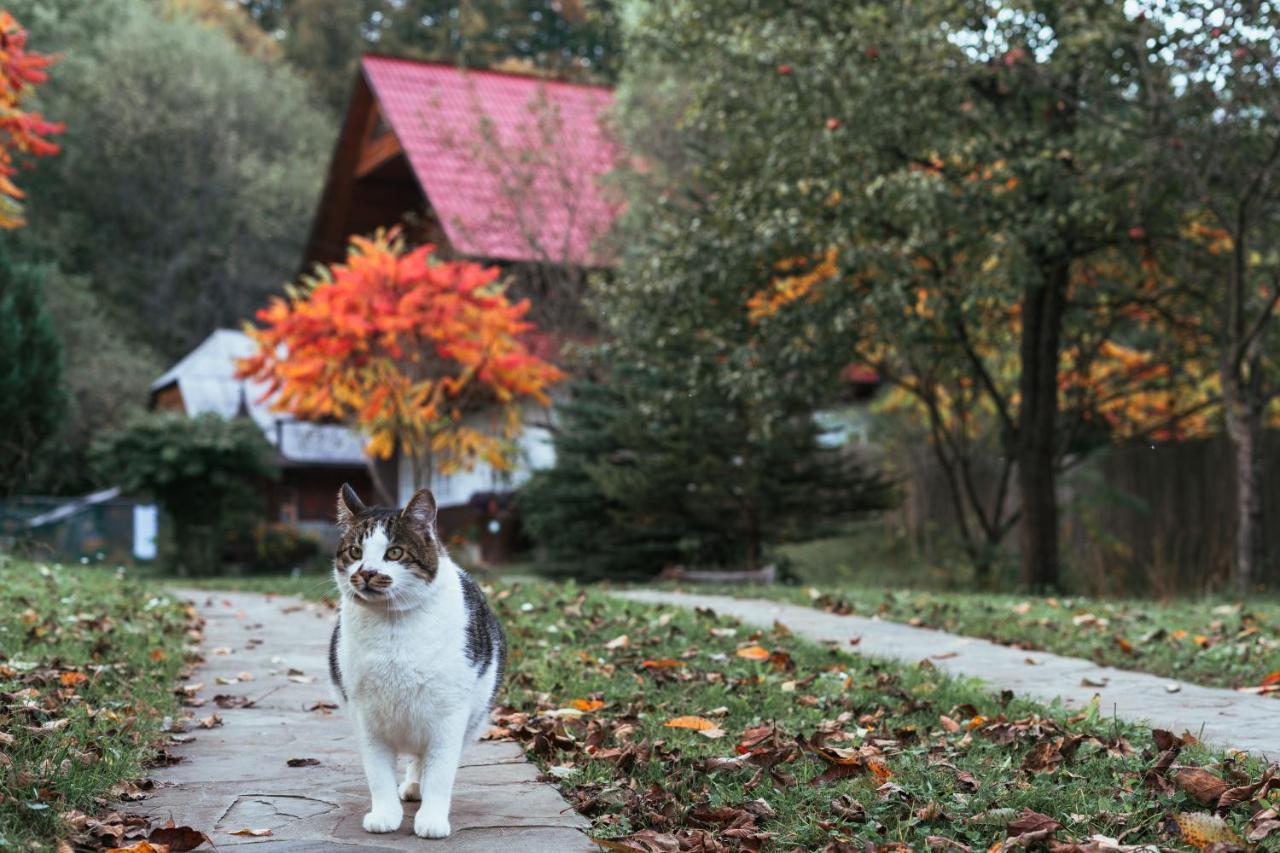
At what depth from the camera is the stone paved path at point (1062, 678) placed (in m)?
5.23

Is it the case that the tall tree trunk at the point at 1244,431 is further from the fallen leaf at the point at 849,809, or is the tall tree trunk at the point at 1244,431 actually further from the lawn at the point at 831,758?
the fallen leaf at the point at 849,809

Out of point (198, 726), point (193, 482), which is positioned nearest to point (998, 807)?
point (198, 726)

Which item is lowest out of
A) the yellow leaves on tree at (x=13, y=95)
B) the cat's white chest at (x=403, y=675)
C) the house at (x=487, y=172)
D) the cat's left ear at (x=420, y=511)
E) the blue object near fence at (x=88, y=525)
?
the blue object near fence at (x=88, y=525)

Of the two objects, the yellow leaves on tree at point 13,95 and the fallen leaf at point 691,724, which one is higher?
the yellow leaves on tree at point 13,95

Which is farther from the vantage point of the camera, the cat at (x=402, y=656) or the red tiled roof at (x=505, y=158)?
the red tiled roof at (x=505, y=158)

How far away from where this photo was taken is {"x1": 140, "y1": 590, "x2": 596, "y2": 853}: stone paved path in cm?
373

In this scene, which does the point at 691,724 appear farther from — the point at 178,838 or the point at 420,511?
the point at 178,838

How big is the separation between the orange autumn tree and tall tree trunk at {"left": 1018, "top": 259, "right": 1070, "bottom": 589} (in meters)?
5.17

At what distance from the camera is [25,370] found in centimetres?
2070

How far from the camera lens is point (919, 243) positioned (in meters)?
11.8

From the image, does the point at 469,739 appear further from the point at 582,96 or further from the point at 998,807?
the point at 582,96

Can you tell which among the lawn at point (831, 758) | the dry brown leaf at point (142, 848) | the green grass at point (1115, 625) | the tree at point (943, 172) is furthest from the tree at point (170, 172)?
the dry brown leaf at point (142, 848)

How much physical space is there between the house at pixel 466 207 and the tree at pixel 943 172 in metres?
5.18

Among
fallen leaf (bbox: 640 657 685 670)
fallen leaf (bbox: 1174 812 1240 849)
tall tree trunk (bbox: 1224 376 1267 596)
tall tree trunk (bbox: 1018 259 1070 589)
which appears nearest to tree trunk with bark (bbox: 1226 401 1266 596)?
tall tree trunk (bbox: 1224 376 1267 596)
